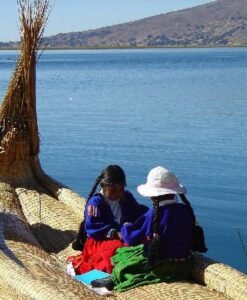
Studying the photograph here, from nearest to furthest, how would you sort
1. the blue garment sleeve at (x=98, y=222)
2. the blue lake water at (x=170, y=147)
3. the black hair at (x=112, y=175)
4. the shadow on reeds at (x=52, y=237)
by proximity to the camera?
1. the black hair at (x=112, y=175)
2. the blue garment sleeve at (x=98, y=222)
3. the shadow on reeds at (x=52, y=237)
4. the blue lake water at (x=170, y=147)

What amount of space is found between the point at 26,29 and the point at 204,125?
28.2 ft

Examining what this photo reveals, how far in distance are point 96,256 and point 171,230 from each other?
60cm

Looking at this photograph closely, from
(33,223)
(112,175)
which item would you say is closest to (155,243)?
(112,175)

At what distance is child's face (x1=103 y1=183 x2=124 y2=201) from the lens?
173 inches

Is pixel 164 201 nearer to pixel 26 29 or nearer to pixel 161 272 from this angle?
pixel 161 272

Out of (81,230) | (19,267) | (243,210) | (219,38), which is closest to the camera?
(19,267)

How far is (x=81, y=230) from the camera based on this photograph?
4.68 m

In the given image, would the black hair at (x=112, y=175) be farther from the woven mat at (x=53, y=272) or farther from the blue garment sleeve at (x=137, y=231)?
the woven mat at (x=53, y=272)

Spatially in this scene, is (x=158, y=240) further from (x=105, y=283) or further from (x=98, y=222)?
(x=98, y=222)

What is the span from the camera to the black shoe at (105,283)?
412 centimetres

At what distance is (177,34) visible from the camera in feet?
452

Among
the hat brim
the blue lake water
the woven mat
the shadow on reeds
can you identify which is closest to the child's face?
the hat brim

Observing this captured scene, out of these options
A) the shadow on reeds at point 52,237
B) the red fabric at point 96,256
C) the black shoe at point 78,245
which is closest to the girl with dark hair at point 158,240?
the red fabric at point 96,256

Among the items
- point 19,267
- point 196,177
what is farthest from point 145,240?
point 196,177
